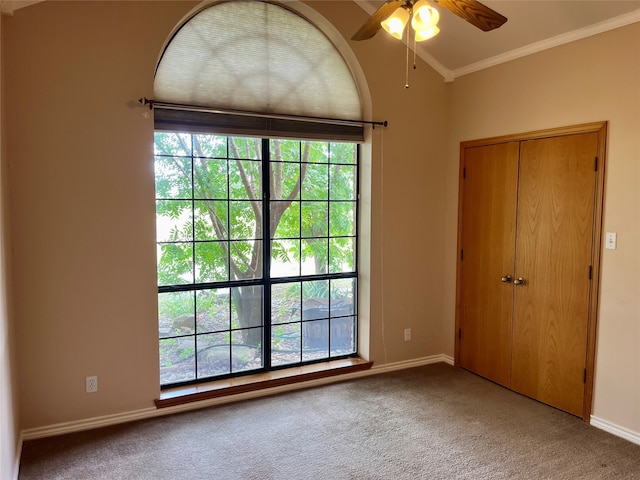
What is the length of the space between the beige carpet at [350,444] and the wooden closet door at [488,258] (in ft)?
1.46

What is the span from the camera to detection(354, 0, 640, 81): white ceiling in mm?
2688

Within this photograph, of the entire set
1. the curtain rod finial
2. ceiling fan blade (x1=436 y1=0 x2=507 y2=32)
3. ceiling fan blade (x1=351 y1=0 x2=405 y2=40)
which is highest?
ceiling fan blade (x1=351 y1=0 x2=405 y2=40)

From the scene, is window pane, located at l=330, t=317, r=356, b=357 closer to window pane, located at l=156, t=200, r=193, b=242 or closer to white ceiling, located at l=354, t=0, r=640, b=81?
window pane, located at l=156, t=200, r=193, b=242

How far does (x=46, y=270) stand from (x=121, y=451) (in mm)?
1192

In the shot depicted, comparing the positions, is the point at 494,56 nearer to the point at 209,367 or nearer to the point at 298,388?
the point at 298,388

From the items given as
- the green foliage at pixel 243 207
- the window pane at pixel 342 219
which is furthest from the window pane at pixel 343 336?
the window pane at pixel 342 219

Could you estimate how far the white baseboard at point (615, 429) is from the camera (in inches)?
106

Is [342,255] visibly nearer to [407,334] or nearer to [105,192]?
[407,334]

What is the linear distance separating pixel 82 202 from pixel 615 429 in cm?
372

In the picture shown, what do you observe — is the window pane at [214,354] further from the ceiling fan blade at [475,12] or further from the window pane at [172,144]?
the ceiling fan blade at [475,12]

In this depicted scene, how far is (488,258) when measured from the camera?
3.62 meters

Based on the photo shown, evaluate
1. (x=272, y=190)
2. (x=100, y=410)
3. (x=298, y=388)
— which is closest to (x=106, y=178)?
(x=272, y=190)

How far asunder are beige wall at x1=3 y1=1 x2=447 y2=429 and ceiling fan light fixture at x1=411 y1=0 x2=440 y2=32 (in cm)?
178

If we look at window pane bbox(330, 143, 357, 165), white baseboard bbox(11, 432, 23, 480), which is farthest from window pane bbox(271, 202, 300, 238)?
white baseboard bbox(11, 432, 23, 480)
